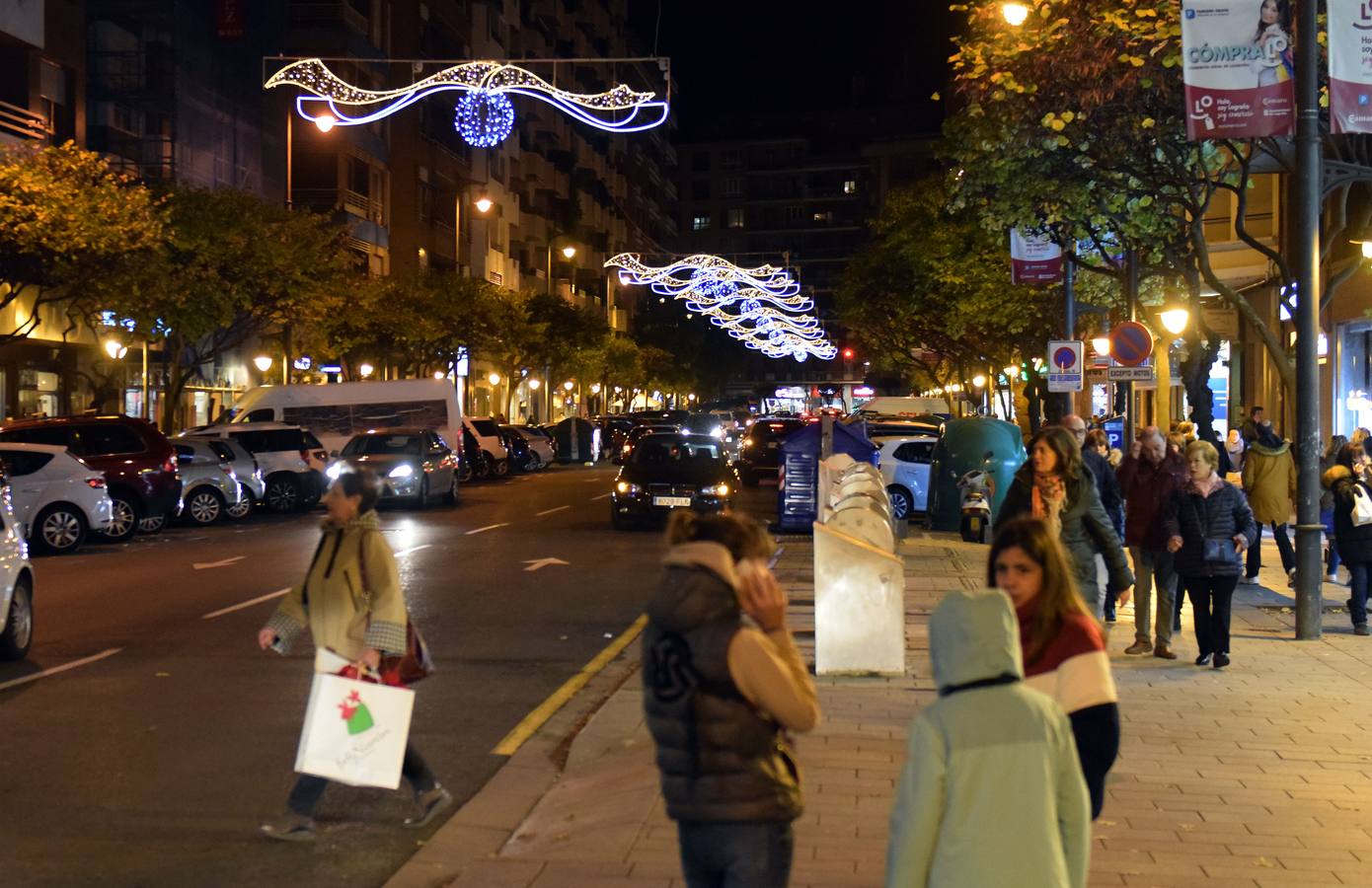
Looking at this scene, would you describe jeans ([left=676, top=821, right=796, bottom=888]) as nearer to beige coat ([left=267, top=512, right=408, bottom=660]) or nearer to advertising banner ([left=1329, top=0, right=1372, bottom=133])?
beige coat ([left=267, top=512, right=408, bottom=660])

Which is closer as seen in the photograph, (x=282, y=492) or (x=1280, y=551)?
(x=1280, y=551)

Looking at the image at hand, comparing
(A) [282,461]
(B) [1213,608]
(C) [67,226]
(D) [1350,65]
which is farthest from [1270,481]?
(C) [67,226]

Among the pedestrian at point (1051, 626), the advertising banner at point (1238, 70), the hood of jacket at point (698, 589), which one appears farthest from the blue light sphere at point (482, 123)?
the hood of jacket at point (698, 589)

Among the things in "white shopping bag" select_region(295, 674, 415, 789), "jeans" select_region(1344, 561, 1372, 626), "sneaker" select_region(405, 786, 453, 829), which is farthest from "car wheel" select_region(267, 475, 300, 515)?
"white shopping bag" select_region(295, 674, 415, 789)

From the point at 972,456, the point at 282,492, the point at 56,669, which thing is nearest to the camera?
the point at 56,669

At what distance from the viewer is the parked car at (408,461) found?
3019cm

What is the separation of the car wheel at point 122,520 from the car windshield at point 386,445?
7327 mm

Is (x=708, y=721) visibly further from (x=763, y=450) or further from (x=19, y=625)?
(x=763, y=450)

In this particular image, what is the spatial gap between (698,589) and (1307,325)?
10950 millimetres

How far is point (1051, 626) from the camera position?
14.9ft

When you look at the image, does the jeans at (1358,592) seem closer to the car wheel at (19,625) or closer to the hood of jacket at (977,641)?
the car wheel at (19,625)

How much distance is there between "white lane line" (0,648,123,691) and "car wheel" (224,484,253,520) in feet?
52.1

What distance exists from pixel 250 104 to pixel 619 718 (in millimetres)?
41989

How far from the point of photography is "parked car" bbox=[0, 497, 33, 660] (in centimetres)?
1168
